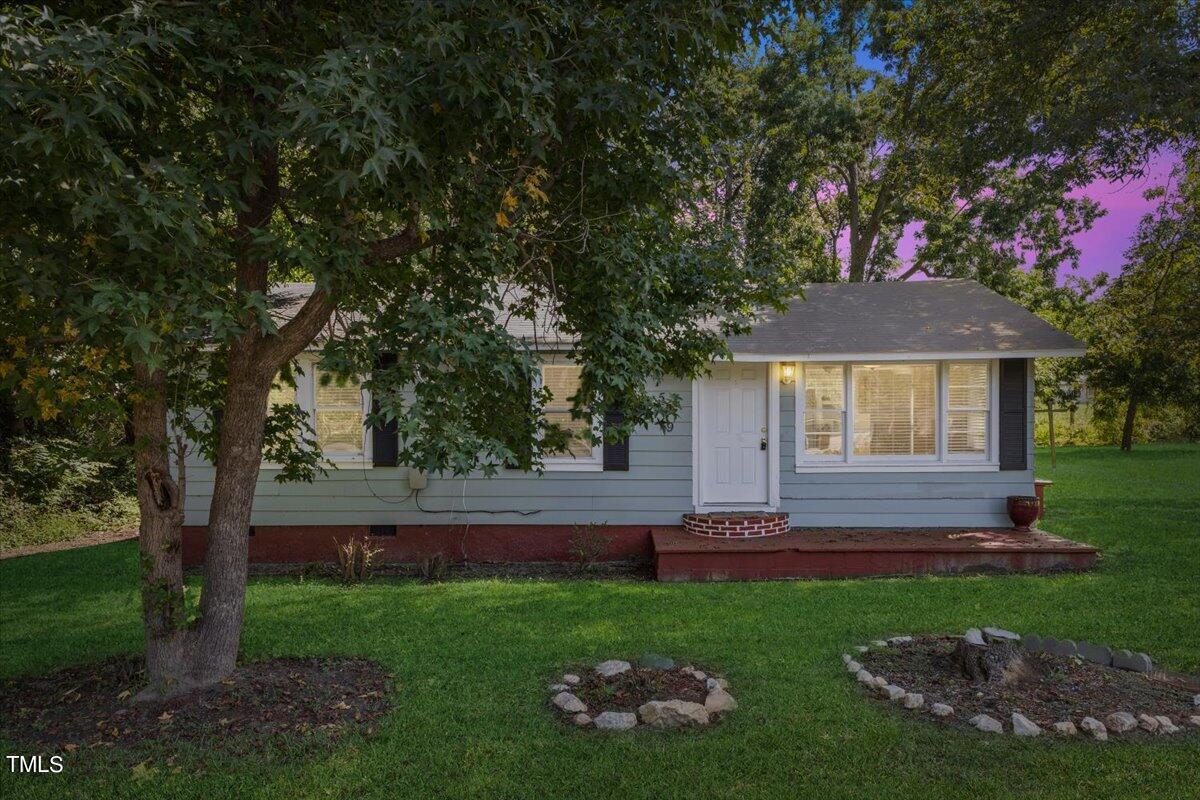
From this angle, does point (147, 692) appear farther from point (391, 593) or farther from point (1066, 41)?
point (1066, 41)

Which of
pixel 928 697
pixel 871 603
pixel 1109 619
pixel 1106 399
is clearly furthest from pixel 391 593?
pixel 1106 399

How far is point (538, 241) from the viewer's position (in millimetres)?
4625

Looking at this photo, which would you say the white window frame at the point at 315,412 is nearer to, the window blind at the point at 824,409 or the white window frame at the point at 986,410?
the window blind at the point at 824,409

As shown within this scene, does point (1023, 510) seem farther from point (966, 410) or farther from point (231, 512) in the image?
point (231, 512)

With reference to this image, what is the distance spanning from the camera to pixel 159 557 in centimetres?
487

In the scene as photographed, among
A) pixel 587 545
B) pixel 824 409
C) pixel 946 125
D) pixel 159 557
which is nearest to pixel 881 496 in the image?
pixel 824 409

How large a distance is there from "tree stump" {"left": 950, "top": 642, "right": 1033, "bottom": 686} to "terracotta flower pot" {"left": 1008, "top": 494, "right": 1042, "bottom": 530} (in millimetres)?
5023

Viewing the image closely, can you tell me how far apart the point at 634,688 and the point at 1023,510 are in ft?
22.0

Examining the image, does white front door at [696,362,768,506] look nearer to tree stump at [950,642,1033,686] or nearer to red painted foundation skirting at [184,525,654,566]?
red painted foundation skirting at [184,525,654,566]

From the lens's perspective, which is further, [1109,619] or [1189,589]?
[1189,589]

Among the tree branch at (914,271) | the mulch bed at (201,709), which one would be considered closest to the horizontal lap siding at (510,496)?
the mulch bed at (201,709)

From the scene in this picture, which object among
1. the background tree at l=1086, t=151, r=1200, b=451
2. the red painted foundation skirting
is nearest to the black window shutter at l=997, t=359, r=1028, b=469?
the background tree at l=1086, t=151, r=1200, b=451

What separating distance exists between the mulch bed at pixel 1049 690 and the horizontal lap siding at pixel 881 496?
4.41 m

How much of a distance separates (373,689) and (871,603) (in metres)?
4.45
